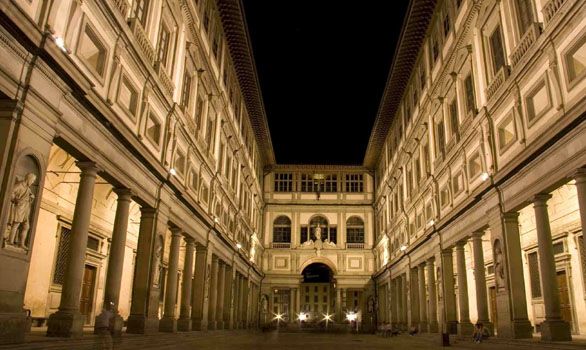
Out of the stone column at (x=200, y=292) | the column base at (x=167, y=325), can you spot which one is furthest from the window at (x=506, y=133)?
the stone column at (x=200, y=292)

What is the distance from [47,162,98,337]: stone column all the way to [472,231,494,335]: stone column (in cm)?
1727

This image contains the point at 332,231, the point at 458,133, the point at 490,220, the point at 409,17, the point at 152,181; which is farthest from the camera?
the point at 332,231

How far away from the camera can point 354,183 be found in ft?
A: 196

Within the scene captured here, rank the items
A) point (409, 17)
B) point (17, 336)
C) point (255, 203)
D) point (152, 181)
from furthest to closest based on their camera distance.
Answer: point (255, 203) < point (409, 17) < point (152, 181) < point (17, 336)

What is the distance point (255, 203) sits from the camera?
170 feet

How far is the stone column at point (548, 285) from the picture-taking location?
1608cm

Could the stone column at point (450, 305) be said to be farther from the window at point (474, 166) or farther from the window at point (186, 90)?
the window at point (186, 90)

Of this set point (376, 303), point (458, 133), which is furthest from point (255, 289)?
point (458, 133)

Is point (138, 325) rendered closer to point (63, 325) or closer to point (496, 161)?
point (63, 325)

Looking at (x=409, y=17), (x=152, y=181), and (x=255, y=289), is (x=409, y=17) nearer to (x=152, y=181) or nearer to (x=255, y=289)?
(x=152, y=181)

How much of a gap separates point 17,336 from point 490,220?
60.7 feet

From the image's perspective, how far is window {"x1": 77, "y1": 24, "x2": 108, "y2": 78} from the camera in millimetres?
14421

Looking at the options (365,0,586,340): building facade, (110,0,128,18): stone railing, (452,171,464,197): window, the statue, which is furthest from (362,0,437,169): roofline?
the statue

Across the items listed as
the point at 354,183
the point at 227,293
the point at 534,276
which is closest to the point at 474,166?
the point at 534,276
